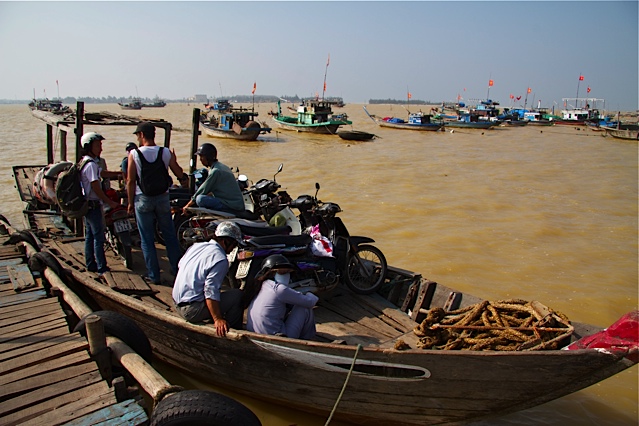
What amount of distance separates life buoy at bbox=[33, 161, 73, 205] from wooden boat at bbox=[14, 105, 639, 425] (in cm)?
182

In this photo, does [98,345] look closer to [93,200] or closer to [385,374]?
[385,374]

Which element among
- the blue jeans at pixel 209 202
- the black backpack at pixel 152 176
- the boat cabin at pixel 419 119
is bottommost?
the blue jeans at pixel 209 202

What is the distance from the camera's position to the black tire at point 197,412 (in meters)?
2.79

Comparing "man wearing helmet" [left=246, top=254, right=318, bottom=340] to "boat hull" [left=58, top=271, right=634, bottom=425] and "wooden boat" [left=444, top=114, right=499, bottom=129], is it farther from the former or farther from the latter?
"wooden boat" [left=444, top=114, right=499, bottom=129]

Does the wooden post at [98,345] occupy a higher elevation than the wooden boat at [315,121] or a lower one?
lower

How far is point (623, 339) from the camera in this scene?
292 cm

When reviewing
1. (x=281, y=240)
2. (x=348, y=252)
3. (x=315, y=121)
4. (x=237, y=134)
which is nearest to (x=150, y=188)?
(x=281, y=240)

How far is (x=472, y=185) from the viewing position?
15680mm

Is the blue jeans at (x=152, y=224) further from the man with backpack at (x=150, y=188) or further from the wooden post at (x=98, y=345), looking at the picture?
the wooden post at (x=98, y=345)

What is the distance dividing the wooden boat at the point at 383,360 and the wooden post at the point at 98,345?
66 centimetres

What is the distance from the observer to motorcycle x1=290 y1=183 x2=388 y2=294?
5156mm

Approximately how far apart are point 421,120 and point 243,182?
3241 centimetres

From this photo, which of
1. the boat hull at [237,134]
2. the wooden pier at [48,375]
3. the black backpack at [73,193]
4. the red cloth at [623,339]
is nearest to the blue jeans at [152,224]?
the black backpack at [73,193]

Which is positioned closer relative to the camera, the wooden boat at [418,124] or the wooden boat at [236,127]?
the wooden boat at [236,127]
